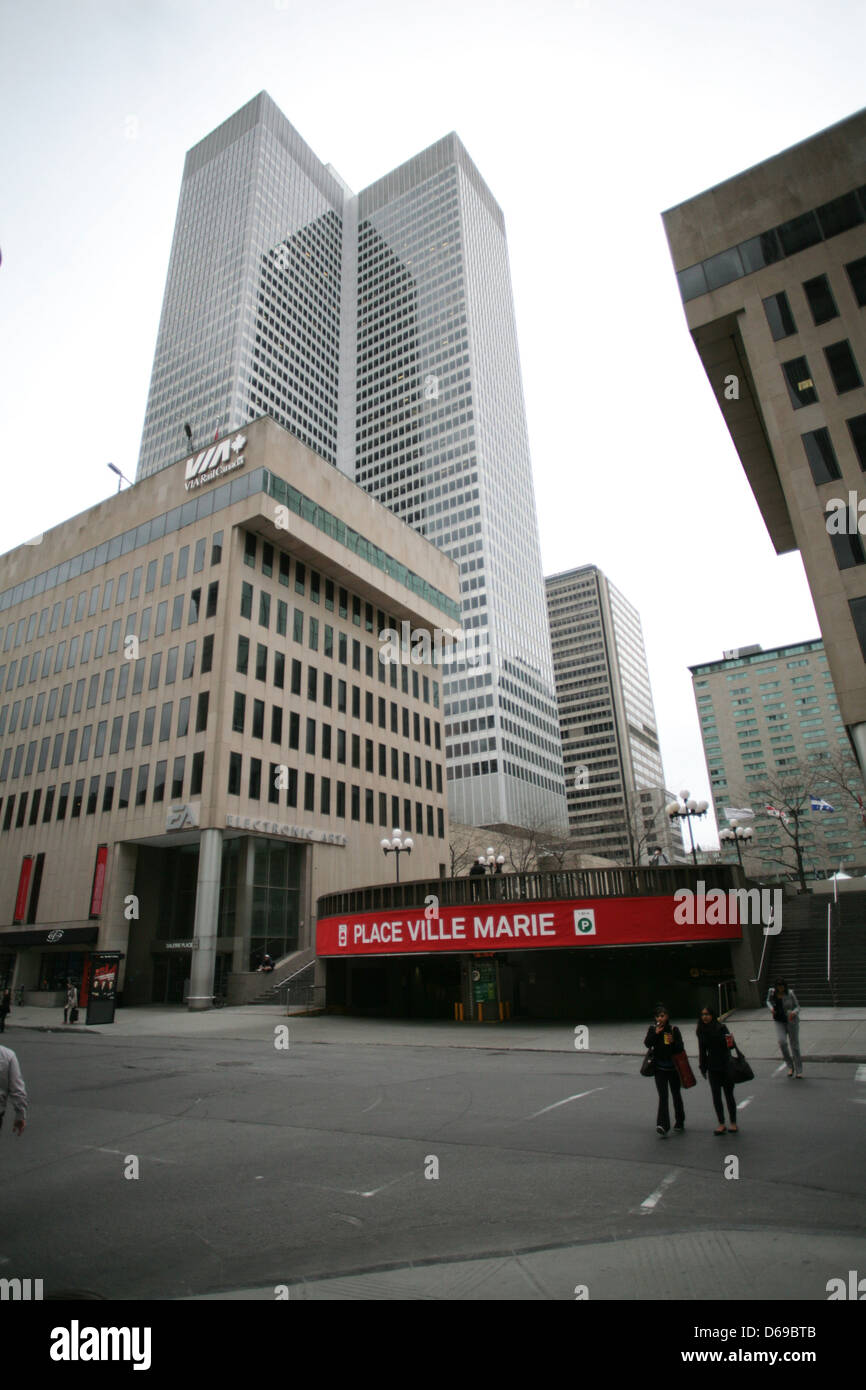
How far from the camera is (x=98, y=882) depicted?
43.6 metres

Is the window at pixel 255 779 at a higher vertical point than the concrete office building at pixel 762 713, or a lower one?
lower

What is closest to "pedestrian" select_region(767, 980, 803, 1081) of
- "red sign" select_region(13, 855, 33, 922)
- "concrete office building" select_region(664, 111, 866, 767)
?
"concrete office building" select_region(664, 111, 866, 767)

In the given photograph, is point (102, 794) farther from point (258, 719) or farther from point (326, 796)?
point (326, 796)

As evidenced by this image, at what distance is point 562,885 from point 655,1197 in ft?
61.8

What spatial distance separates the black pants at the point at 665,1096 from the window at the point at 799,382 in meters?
25.2

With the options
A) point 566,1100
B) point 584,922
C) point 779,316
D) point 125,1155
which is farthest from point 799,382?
point 125,1155

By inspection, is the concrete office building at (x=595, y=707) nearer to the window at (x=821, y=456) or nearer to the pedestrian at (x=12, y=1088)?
the window at (x=821, y=456)

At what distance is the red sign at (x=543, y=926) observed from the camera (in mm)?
24109

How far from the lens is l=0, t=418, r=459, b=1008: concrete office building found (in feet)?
139

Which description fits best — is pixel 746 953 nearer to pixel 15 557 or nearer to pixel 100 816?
pixel 100 816

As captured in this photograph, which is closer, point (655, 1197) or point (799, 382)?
point (655, 1197)

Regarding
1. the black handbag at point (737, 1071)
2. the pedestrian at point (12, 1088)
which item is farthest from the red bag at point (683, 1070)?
the pedestrian at point (12, 1088)

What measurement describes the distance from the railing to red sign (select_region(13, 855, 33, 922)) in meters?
31.5

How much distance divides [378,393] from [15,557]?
11273 cm
